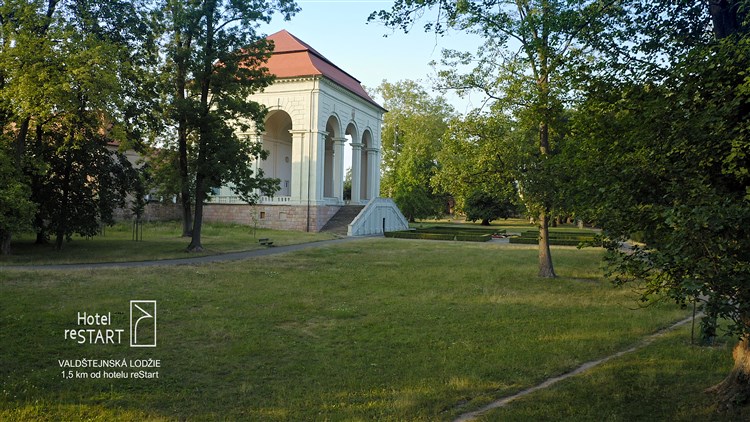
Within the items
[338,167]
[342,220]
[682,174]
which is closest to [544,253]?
[682,174]

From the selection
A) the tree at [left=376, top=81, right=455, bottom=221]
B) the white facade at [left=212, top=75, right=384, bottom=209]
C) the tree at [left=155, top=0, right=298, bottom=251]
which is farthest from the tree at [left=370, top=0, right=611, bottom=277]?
the tree at [left=376, top=81, right=455, bottom=221]

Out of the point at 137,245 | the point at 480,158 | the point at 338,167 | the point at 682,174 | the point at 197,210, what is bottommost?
the point at 137,245

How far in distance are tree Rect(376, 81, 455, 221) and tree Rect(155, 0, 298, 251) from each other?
35.1 metres

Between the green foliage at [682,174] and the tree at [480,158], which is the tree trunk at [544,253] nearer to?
the tree at [480,158]

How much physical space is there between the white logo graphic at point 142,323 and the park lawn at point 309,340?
0.71ft

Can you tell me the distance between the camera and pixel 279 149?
46094 mm

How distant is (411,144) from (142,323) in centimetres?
5310

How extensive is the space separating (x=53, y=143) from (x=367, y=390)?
19742mm

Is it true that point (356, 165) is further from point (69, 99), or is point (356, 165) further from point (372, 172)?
point (69, 99)

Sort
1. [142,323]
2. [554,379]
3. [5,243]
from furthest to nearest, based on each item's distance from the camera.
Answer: [5,243] → [142,323] → [554,379]

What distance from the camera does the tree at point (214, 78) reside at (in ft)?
70.5

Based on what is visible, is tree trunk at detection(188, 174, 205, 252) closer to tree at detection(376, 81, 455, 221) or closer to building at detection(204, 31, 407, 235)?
building at detection(204, 31, 407, 235)

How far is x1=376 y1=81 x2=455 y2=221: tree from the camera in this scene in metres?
57.3

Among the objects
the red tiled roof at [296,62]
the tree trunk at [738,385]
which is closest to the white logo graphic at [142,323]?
the tree trunk at [738,385]
